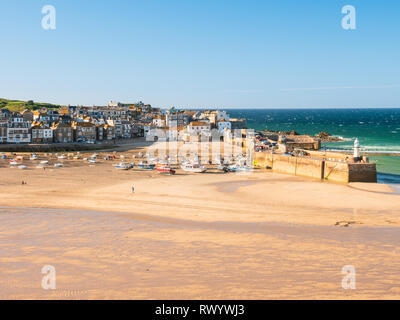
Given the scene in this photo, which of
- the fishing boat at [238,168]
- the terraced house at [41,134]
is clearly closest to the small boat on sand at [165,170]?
the fishing boat at [238,168]

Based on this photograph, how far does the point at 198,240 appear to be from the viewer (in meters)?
15.7

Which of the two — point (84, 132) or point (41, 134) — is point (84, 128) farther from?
point (41, 134)

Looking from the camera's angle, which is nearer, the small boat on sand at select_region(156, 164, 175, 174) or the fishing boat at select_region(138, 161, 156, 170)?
the small boat on sand at select_region(156, 164, 175, 174)

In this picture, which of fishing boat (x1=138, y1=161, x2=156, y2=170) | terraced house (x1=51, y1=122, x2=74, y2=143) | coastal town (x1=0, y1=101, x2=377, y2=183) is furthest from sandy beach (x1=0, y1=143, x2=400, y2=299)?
terraced house (x1=51, y1=122, x2=74, y2=143)

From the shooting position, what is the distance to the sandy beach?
10672mm

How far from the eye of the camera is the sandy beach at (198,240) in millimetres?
10672

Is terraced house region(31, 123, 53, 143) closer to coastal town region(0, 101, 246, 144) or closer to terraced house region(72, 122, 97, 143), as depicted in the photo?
coastal town region(0, 101, 246, 144)

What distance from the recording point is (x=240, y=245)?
15.0 metres

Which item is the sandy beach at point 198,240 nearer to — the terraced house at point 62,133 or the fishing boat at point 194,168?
the fishing boat at point 194,168

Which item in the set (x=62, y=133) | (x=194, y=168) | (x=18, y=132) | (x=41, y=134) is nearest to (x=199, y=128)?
(x=62, y=133)

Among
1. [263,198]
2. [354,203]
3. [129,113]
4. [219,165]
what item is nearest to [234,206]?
[263,198]

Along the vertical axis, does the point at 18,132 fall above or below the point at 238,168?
above

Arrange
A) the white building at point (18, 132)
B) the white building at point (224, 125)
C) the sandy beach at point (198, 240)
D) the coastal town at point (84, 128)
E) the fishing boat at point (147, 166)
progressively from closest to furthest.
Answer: the sandy beach at point (198, 240)
the fishing boat at point (147, 166)
the white building at point (18, 132)
the coastal town at point (84, 128)
the white building at point (224, 125)
